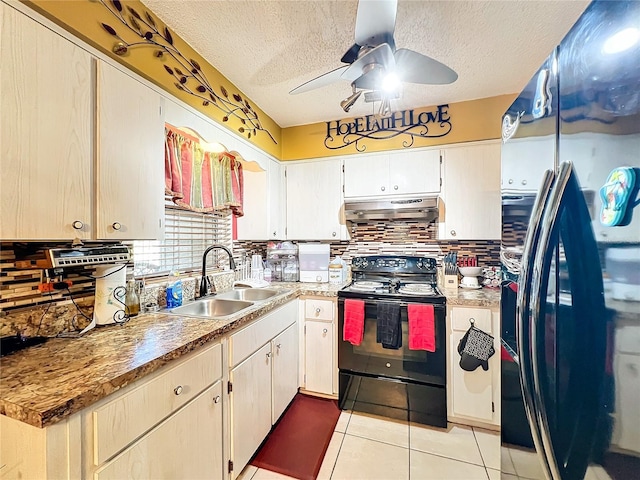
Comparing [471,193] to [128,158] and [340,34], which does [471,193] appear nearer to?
[340,34]

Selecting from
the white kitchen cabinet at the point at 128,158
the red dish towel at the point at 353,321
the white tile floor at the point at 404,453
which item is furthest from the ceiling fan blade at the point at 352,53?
the white tile floor at the point at 404,453

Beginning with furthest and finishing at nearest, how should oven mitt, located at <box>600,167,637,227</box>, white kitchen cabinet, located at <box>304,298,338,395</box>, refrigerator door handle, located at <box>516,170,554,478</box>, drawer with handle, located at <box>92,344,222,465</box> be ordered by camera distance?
white kitchen cabinet, located at <box>304,298,338,395</box>
drawer with handle, located at <box>92,344,222,465</box>
refrigerator door handle, located at <box>516,170,554,478</box>
oven mitt, located at <box>600,167,637,227</box>

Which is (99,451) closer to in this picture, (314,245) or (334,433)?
(334,433)

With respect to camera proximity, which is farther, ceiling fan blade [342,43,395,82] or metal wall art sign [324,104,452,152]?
metal wall art sign [324,104,452,152]

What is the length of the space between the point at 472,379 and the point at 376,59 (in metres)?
2.12

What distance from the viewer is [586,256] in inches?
23.6

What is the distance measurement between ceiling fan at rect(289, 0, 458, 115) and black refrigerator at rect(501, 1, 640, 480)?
0.65 metres

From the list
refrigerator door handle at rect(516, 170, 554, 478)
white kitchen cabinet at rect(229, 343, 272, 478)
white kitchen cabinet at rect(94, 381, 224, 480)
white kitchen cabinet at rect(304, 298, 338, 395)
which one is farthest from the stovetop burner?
refrigerator door handle at rect(516, 170, 554, 478)

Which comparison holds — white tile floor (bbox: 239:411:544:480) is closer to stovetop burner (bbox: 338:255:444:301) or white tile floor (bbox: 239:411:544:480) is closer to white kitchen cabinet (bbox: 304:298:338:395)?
white kitchen cabinet (bbox: 304:298:338:395)

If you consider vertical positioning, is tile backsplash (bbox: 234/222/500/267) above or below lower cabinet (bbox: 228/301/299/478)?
above

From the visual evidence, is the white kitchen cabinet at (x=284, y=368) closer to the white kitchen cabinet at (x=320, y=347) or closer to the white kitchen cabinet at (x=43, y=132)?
the white kitchen cabinet at (x=320, y=347)

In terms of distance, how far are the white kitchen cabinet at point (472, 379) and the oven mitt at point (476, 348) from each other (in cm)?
4

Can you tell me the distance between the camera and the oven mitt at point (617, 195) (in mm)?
496

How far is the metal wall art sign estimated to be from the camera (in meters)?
2.41
